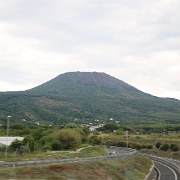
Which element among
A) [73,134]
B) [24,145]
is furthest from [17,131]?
[24,145]

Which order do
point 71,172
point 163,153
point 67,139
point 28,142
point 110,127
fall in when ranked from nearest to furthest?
point 71,172 < point 28,142 < point 67,139 < point 163,153 < point 110,127

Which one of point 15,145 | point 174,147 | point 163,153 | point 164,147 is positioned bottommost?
point 163,153

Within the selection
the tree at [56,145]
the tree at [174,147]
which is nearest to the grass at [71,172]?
the tree at [56,145]

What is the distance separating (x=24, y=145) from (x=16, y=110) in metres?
138

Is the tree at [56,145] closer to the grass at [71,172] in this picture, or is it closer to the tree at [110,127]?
the grass at [71,172]

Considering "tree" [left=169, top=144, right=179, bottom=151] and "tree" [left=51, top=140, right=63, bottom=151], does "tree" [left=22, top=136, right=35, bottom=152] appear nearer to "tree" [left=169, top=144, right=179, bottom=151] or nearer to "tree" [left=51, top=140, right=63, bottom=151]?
"tree" [left=51, top=140, right=63, bottom=151]

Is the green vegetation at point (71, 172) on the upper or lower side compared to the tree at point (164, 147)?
upper

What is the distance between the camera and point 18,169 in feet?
106

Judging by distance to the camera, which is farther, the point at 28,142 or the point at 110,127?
the point at 110,127

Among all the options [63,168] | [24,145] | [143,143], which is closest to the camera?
[63,168]

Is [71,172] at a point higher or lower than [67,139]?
lower

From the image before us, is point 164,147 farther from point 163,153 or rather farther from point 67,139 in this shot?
point 67,139

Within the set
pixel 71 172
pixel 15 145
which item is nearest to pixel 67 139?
pixel 15 145

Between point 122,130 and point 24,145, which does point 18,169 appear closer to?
point 24,145
